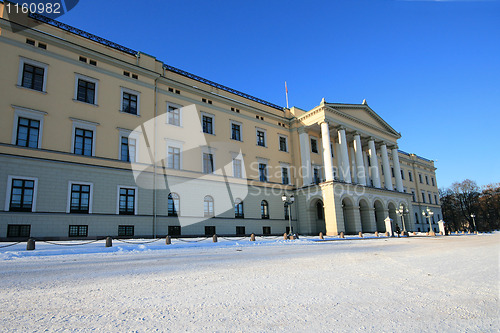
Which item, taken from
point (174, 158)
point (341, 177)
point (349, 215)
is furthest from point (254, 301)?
point (341, 177)

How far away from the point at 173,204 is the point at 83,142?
8556 millimetres

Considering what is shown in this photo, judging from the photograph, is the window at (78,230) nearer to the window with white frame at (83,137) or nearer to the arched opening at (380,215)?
the window with white frame at (83,137)

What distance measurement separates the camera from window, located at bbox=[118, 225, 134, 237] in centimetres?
2195

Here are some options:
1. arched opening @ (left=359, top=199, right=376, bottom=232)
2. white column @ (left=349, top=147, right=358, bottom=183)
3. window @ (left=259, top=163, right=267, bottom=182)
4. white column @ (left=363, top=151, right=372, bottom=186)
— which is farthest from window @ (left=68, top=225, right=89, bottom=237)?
white column @ (left=363, top=151, right=372, bottom=186)

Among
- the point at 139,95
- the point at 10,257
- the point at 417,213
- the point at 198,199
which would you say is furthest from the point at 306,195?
the point at 417,213

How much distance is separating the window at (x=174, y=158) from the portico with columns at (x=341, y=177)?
1596 cm

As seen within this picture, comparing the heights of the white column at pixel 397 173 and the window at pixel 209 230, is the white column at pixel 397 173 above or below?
above

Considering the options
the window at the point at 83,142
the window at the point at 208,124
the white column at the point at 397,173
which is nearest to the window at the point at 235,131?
the window at the point at 208,124

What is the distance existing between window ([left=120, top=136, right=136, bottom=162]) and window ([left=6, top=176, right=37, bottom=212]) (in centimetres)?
619

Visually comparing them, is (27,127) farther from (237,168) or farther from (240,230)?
(240,230)

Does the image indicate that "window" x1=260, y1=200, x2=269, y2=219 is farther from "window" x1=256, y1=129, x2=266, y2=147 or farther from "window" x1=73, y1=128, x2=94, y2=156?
"window" x1=73, y1=128, x2=94, y2=156

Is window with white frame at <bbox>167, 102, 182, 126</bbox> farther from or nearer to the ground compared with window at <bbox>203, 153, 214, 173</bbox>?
farther from the ground

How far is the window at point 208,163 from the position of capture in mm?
28734

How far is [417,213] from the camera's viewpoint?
190 ft
